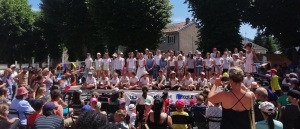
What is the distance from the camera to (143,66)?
50.7 ft

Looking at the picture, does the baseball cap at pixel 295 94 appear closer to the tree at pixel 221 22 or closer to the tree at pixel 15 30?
the tree at pixel 221 22

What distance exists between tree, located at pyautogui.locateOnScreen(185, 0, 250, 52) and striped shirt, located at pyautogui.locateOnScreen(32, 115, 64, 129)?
22.0m

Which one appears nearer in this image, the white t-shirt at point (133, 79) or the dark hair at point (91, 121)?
the dark hair at point (91, 121)

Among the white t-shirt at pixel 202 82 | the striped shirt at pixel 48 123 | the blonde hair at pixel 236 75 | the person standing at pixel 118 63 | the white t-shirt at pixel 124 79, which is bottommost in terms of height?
the striped shirt at pixel 48 123

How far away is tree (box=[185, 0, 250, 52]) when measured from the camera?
25516 millimetres

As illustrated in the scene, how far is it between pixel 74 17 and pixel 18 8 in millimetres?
12741

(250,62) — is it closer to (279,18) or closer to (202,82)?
(202,82)

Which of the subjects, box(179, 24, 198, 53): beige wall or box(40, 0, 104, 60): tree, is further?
box(179, 24, 198, 53): beige wall

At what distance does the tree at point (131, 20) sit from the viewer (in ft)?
90.7

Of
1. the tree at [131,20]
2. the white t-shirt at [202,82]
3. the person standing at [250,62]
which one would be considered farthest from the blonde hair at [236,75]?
the tree at [131,20]

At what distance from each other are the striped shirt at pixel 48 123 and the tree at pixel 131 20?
2295 centimetres

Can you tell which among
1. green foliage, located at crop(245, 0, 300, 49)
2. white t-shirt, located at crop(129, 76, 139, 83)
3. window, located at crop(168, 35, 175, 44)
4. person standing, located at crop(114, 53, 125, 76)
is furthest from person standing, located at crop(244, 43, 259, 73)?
window, located at crop(168, 35, 175, 44)

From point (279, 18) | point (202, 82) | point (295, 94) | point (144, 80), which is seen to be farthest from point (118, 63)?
point (279, 18)

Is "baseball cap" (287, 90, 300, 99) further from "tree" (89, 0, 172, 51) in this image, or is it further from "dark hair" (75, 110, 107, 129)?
"tree" (89, 0, 172, 51)
